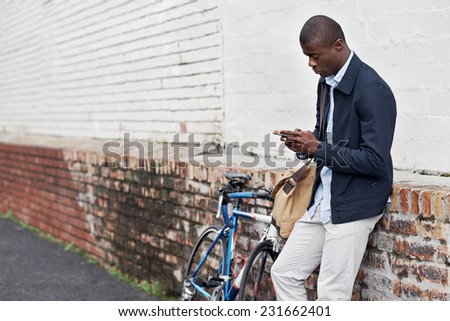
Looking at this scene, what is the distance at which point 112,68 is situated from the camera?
8.69m

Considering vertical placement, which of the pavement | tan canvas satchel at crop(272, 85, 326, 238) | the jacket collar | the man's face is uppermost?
the man's face

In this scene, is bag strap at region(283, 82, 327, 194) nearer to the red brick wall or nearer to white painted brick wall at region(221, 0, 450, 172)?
the red brick wall

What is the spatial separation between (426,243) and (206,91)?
3510mm

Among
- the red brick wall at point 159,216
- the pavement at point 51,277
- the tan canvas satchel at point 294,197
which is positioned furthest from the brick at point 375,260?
the pavement at point 51,277

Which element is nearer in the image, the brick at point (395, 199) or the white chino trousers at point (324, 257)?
the white chino trousers at point (324, 257)

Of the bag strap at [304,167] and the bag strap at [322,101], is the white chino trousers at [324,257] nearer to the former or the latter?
the bag strap at [304,167]

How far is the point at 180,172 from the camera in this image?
6184 millimetres

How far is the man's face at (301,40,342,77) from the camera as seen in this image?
3.57m

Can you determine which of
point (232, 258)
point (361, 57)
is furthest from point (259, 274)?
point (361, 57)

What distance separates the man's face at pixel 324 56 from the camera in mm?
3572

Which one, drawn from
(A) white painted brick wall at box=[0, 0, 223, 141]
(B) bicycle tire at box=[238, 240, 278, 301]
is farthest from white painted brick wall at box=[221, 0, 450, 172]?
(B) bicycle tire at box=[238, 240, 278, 301]

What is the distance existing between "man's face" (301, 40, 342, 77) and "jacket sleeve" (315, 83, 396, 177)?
24 cm

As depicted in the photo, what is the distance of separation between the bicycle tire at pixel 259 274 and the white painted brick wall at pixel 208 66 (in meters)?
1.05
